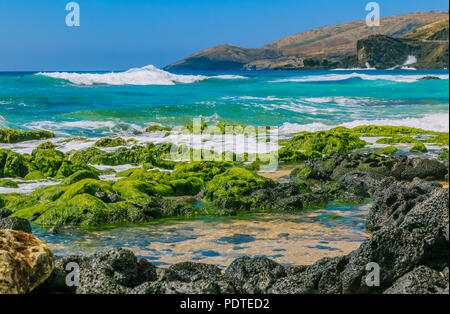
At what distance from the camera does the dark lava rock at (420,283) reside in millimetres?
2803

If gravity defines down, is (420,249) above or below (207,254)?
above

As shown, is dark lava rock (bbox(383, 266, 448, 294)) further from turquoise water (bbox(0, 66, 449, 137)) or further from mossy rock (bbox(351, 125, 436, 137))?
mossy rock (bbox(351, 125, 436, 137))

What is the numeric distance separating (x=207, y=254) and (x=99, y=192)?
2723 millimetres

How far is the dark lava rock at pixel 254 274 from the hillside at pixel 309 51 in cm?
9019

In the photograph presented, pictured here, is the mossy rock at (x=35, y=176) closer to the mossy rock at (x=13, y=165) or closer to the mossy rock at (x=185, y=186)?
the mossy rock at (x=13, y=165)

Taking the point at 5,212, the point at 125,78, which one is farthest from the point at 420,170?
the point at 125,78

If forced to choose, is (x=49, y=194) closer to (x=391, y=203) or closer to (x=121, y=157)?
(x=121, y=157)

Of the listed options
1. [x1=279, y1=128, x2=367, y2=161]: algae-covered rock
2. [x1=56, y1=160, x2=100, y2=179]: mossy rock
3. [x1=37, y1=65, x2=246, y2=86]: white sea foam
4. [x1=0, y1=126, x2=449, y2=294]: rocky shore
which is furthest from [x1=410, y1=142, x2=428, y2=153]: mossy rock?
[x1=37, y1=65, x2=246, y2=86]: white sea foam

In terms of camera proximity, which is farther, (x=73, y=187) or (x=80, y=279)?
(x=73, y=187)

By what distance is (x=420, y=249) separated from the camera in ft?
10.2

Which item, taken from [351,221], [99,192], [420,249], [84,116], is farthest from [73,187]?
[84,116]

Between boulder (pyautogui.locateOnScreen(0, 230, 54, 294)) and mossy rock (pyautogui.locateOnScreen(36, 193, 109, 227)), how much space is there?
2700mm
